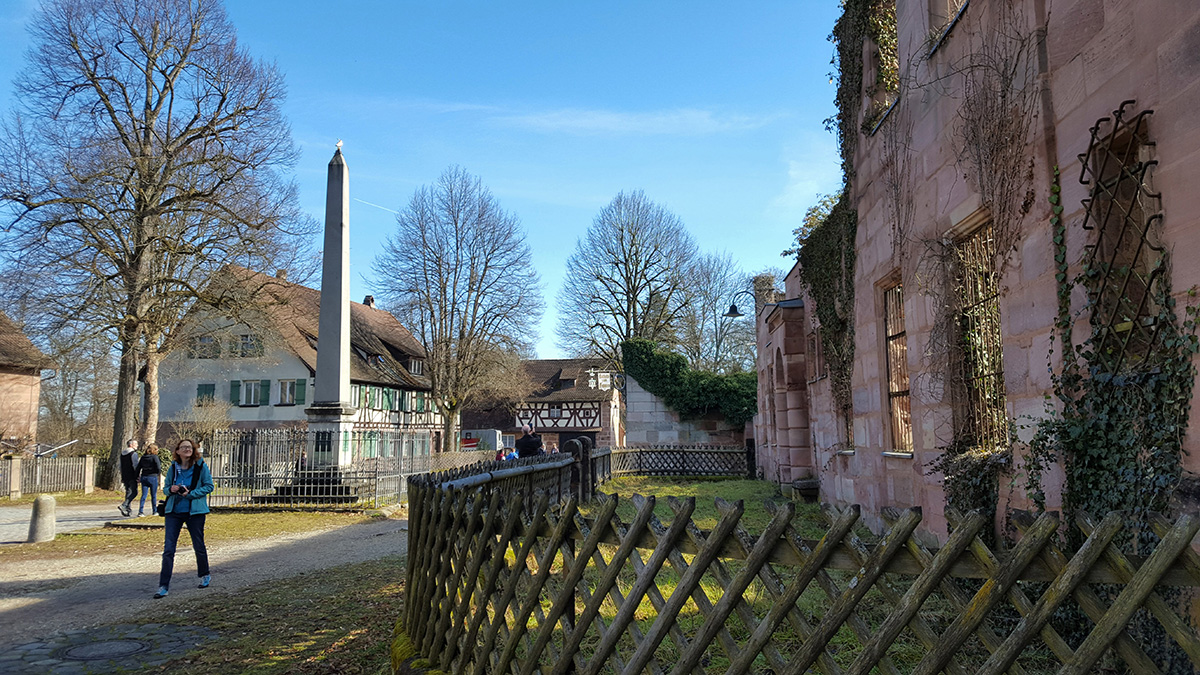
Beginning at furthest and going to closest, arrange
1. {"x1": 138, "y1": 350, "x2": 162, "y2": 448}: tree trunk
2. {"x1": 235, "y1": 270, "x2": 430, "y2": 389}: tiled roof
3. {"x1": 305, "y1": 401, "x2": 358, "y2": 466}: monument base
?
1. {"x1": 235, "y1": 270, "x2": 430, "y2": 389}: tiled roof
2. {"x1": 138, "y1": 350, "x2": 162, "y2": 448}: tree trunk
3. {"x1": 305, "y1": 401, "x2": 358, "y2": 466}: monument base

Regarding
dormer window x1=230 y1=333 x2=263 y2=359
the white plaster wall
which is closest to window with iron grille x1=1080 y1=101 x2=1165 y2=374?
dormer window x1=230 y1=333 x2=263 y2=359

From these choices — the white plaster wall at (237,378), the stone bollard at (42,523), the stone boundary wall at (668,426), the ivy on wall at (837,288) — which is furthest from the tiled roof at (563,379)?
the stone bollard at (42,523)

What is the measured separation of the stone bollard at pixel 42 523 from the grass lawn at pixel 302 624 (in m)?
6.65

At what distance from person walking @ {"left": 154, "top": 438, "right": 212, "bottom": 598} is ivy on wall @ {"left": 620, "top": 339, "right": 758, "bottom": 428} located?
80.1 feet

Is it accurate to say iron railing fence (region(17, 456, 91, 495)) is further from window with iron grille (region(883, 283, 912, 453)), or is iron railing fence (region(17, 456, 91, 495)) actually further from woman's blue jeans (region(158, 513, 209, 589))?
window with iron grille (region(883, 283, 912, 453))

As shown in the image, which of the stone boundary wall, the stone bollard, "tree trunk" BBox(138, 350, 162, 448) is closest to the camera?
the stone bollard

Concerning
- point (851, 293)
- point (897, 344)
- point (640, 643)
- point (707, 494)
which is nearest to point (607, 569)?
point (640, 643)

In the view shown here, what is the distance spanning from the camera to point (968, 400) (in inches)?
285

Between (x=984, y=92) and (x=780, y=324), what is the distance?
9.66 m

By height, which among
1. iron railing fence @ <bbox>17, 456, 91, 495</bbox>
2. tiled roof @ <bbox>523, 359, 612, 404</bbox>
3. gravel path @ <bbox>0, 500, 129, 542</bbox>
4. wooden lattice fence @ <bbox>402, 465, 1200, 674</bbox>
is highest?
tiled roof @ <bbox>523, 359, 612, 404</bbox>

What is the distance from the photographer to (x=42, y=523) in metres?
12.6

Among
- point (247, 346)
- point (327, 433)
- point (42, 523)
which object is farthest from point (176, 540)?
point (247, 346)

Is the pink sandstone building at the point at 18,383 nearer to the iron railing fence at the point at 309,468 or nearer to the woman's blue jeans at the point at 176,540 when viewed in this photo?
the iron railing fence at the point at 309,468

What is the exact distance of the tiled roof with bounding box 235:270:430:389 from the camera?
38688mm
